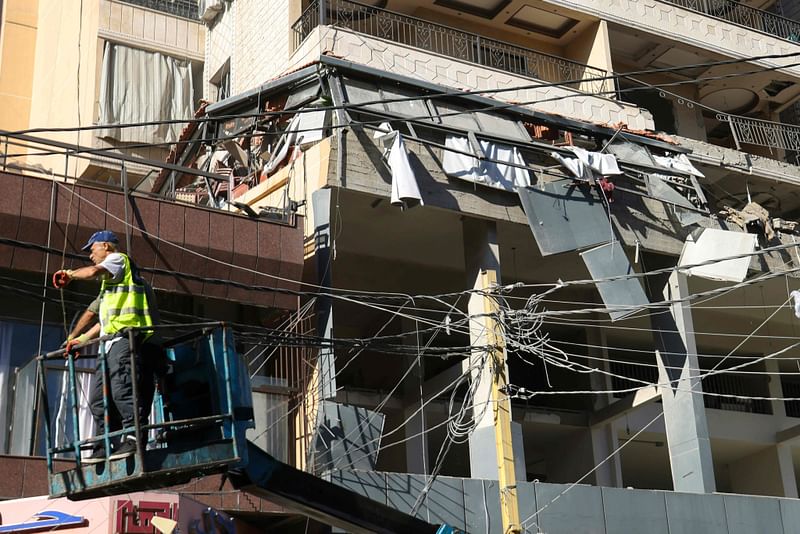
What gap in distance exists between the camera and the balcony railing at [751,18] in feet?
94.3

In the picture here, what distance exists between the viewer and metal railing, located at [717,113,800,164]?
89.5 feet

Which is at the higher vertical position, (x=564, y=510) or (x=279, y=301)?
(x=279, y=301)

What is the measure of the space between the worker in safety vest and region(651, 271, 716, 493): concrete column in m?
12.4

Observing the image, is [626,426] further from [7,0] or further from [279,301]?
[7,0]

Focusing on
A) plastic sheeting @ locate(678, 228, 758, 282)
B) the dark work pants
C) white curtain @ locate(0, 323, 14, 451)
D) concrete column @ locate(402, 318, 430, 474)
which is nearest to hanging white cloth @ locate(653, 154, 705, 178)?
plastic sheeting @ locate(678, 228, 758, 282)

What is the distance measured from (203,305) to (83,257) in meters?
2.73

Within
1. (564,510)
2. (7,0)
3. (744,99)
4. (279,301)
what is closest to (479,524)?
(564,510)

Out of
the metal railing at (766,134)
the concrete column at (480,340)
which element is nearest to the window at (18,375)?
the concrete column at (480,340)

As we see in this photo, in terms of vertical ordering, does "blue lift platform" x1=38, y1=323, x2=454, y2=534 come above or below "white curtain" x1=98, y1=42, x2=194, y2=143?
below

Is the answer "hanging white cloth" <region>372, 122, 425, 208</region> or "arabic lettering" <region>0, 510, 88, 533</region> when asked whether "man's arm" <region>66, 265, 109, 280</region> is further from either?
"hanging white cloth" <region>372, 122, 425, 208</region>

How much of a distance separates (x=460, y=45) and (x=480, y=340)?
8.90 m

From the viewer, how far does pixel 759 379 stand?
94.8ft

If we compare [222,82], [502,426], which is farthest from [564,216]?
[222,82]

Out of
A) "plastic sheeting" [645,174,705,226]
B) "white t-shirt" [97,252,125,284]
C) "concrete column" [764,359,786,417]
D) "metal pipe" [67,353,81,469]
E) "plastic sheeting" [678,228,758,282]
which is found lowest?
"metal pipe" [67,353,81,469]
